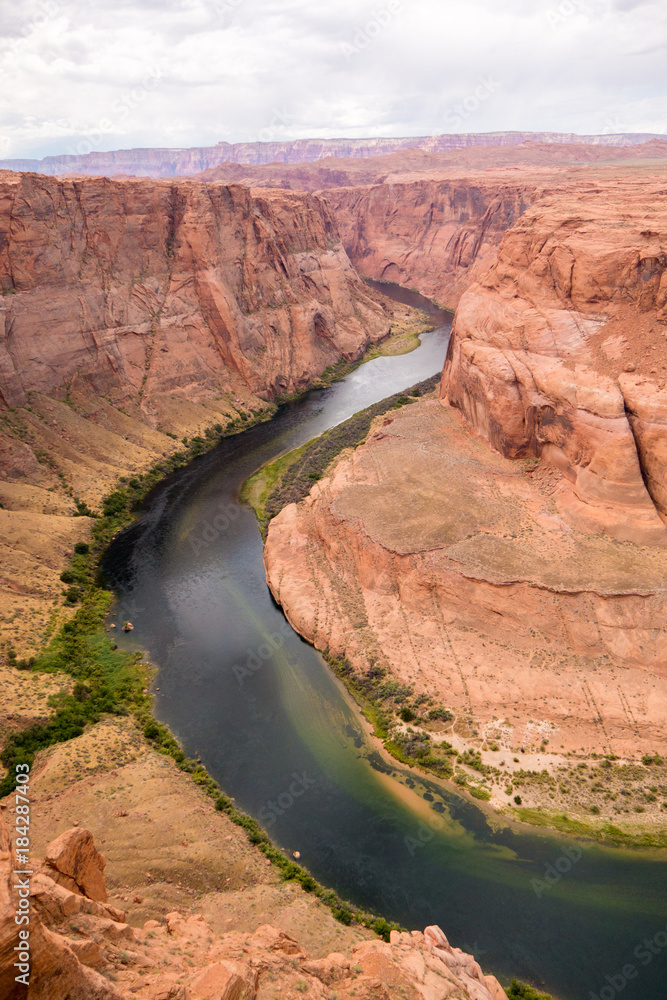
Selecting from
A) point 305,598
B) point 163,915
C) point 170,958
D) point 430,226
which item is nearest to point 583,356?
point 305,598

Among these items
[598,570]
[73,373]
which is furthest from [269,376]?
[598,570]

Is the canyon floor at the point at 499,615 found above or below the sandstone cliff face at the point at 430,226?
below

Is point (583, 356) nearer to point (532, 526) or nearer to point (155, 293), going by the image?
point (532, 526)

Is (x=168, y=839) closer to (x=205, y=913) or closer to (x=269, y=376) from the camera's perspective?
(x=205, y=913)

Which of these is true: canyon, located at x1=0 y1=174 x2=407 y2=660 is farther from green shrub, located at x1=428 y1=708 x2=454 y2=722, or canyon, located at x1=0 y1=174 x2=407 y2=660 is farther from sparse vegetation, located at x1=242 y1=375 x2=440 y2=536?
green shrub, located at x1=428 y1=708 x2=454 y2=722

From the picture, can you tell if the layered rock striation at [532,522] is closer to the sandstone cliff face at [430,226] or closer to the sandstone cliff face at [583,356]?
the sandstone cliff face at [583,356]

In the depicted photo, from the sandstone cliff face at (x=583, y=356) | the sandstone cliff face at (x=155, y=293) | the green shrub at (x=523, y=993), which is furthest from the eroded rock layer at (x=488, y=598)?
the sandstone cliff face at (x=155, y=293)

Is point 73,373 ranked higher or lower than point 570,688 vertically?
higher
